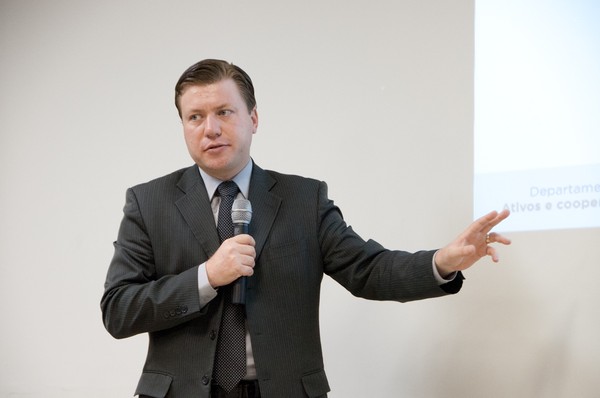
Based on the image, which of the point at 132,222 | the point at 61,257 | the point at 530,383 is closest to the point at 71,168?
the point at 61,257

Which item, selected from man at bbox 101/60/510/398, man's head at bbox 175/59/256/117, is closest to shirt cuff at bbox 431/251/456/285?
man at bbox 101/60/510/398

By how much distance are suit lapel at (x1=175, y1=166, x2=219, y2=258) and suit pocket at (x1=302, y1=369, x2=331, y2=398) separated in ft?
1.53

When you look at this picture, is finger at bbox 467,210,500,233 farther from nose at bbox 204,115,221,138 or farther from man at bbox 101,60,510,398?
nose at bbox 204,115,221,138

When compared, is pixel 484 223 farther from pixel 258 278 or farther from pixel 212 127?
pixel 212 127

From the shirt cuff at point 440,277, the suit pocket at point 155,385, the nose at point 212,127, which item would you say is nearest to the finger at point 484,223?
the shirt cuff at point 440,277

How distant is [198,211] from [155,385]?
528mm

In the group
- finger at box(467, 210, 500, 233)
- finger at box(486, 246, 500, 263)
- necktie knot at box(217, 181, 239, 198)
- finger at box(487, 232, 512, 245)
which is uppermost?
necktie knot at box(217, 181, 239, 198)

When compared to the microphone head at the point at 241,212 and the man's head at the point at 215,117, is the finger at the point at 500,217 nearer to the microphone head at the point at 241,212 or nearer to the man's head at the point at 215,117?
the microphone head at the point at 241,212

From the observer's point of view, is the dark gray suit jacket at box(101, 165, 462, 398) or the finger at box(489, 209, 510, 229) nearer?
the finger at box(489, 209, 510, 229)

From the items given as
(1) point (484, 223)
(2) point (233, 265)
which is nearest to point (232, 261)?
(2) point (233, 265)

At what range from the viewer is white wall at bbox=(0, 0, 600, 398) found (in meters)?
2.64

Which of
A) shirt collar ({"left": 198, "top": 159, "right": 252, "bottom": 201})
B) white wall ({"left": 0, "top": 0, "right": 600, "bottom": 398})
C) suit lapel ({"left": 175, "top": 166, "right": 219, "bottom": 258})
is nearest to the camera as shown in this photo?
suit lapel ({"left": 175, "top": 166, "right": 219, "bottom": 258})

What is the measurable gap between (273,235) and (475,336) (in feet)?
2.97

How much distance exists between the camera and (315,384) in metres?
2.19
